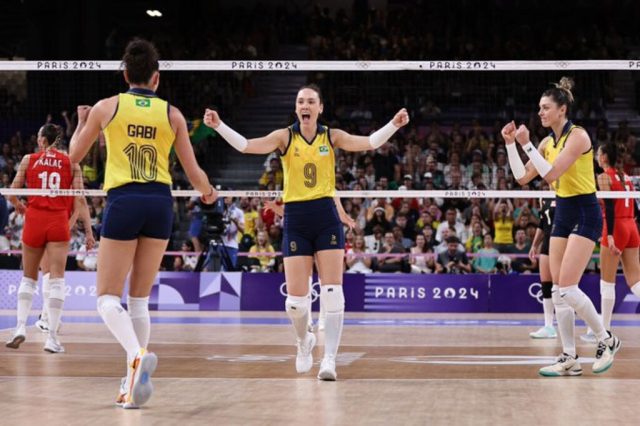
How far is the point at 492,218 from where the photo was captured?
17688 millimetres

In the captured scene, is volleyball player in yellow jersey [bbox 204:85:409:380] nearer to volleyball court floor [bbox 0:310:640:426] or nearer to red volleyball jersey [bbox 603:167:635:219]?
volleyball court floor [bbox 0:310:640:426]

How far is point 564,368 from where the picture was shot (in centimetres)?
778

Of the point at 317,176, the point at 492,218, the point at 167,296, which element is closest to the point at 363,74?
the point at 492,218

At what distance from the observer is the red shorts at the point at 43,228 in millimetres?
9977

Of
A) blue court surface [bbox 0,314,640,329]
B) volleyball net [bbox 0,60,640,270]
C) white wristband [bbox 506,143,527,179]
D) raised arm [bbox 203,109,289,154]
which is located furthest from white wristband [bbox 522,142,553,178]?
volleyball net [bbox 0,60,640,270]

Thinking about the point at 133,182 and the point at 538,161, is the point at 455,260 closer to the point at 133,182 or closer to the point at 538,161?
the point at 538,161

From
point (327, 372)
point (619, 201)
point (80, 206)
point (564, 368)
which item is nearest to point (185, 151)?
point (327, 372)

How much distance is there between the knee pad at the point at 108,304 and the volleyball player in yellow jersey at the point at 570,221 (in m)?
3.25

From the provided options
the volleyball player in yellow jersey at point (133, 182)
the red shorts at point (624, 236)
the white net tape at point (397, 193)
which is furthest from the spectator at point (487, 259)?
the volleyball player in yellow jersey at point (133, 182)

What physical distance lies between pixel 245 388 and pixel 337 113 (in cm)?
1458

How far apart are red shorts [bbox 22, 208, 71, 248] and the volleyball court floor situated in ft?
3.54

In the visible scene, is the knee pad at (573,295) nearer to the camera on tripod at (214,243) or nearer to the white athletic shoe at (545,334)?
the white athletic shoe at (545,334)

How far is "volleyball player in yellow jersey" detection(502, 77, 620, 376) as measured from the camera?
7.78 metres

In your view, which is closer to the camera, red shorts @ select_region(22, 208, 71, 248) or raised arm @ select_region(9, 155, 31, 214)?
red shorts @ select_region(22, 208, 71, 248)
